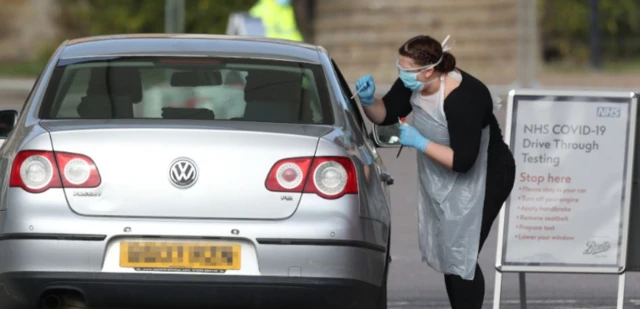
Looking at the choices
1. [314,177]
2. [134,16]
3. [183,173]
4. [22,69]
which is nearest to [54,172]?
[183,173]

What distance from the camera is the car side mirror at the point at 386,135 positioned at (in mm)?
7418

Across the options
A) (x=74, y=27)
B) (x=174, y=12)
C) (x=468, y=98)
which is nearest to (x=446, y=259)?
(x=468, y=98)

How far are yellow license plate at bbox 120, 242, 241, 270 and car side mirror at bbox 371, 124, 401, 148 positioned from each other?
4.90ft

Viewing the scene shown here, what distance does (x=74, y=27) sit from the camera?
2556 centimetres

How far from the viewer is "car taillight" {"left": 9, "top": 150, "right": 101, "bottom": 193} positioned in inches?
243

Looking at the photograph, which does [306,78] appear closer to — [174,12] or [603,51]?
[174,12]

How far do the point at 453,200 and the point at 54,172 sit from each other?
1768 millimetres

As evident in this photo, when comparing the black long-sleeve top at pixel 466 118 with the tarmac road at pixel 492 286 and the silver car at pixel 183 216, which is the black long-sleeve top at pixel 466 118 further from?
the tarmac road at pixel 492 286

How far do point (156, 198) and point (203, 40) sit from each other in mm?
1196

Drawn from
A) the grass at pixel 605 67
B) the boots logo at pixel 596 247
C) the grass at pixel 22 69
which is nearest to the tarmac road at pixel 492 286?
the boots logo at pixel 596 247

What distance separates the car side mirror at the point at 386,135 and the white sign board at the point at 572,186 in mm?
647

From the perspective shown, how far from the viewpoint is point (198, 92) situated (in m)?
7.15

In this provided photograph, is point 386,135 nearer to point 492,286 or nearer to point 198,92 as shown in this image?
point 198,92

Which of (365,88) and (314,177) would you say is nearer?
(314,177)
